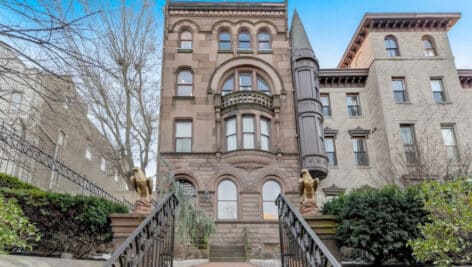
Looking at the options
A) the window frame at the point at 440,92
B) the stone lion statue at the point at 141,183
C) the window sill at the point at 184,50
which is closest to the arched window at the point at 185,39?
the window sill at the point at 184,50

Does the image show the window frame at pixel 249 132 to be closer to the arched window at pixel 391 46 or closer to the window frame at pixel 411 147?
the window frame at pixel 411 147

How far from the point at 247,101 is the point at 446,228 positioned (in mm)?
11682

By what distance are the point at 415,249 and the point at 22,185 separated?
441 inches

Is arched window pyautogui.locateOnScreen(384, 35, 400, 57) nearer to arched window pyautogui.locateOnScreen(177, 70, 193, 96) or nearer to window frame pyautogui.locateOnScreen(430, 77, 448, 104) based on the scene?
window frame pyautogui.locateOnScreen(430, 77, 448, 104)

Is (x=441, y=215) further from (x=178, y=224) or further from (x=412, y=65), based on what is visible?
(x=412, y=65)

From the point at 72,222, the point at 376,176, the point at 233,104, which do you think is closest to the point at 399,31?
the point at 376,176

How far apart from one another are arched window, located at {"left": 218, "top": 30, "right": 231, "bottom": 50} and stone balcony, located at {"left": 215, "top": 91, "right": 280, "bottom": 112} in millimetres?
3484

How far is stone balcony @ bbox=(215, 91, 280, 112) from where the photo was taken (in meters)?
16.3

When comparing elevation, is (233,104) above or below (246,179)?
above

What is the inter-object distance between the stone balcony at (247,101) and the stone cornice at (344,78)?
13.6ft

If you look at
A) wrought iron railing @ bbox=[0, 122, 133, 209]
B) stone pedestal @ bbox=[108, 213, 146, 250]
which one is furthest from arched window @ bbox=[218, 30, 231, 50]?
stone pedestal @ bbox=[108, 213, 146, 250]

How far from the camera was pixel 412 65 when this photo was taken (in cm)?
1884

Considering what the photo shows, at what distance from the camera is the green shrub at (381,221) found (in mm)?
6539

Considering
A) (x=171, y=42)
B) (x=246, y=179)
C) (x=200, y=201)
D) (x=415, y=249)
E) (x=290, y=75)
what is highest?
(x=171, y=42)
